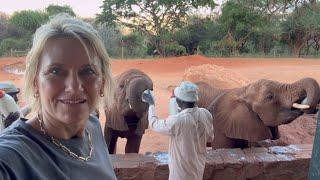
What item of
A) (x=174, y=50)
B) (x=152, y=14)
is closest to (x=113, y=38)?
(x=152, y=14)

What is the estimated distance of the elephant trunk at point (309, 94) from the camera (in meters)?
2.96

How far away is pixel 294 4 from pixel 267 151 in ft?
46.7

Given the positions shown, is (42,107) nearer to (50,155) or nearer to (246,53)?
(50,155)

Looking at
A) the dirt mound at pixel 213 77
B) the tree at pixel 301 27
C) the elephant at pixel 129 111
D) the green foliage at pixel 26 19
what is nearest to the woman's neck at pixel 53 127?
the elephant at pixel 129 111

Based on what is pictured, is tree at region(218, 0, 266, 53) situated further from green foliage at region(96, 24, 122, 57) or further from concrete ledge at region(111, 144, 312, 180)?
concrete ledge at region(111, 144, 312, 180)

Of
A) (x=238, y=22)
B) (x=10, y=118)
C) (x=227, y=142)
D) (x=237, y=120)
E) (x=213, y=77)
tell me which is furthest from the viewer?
(x=238, y=22)

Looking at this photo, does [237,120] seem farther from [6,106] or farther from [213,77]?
[213,77]

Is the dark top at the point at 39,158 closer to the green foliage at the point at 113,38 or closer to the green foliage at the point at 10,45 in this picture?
the green foliage at the point at 10,45

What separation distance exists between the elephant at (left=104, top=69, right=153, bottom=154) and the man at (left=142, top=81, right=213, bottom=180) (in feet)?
2.80

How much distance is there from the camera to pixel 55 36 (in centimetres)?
98

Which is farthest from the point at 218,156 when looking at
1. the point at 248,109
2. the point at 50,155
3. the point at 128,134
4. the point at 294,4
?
the point at 294,4

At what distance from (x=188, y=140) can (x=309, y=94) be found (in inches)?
38.1

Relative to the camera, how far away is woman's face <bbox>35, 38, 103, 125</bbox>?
3.17 ft

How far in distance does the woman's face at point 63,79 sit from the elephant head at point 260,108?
7.44 ft
